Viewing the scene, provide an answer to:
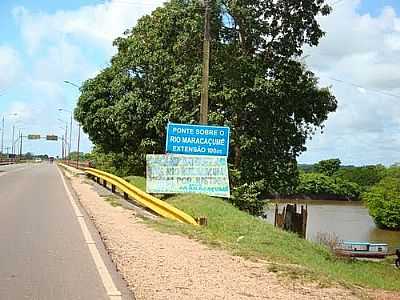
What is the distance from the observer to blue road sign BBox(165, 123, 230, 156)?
20.2m

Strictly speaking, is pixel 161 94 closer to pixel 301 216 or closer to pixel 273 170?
pixel 273 170

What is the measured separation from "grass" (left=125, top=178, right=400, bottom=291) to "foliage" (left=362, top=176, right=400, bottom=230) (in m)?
58.2

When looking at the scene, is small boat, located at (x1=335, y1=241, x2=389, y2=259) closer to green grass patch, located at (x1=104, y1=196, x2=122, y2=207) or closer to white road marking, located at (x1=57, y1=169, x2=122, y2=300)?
green grass patch, located at (x1=104, y1=196, x2=122, y2=207)

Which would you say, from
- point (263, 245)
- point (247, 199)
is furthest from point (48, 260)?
point (247, 199)

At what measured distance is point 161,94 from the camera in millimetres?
34594

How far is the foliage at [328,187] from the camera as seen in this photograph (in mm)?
89238

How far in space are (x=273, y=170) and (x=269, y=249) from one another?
16.4m

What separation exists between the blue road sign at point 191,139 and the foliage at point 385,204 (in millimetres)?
56348

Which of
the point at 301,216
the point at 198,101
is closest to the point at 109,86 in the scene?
the point at 198,101

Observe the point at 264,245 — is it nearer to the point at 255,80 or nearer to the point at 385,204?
the point at 255,80

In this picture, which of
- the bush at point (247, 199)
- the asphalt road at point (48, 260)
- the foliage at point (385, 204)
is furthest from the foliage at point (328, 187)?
the asphalt road at point (48, 260)

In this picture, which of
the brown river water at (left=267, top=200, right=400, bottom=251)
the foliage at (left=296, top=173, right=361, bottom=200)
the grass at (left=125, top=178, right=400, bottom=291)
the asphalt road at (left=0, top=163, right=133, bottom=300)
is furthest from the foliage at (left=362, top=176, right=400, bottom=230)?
the asphalt road at (left=0, top=163, right=133, bottom=300)

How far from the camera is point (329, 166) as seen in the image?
377 feet

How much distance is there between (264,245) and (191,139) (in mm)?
8262
